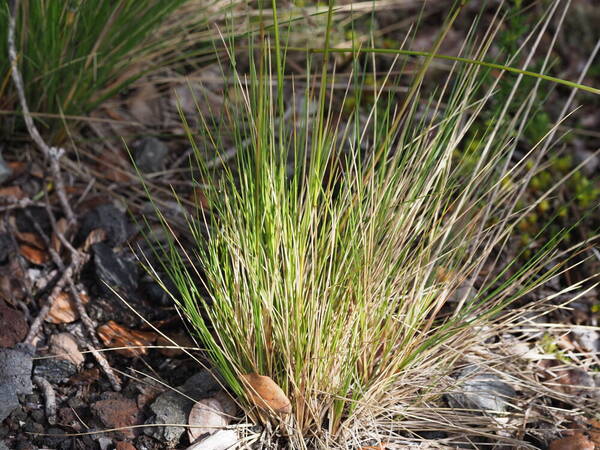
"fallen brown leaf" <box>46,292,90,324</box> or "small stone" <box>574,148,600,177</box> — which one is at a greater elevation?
"small stone" <box>574,148,600,177</box>

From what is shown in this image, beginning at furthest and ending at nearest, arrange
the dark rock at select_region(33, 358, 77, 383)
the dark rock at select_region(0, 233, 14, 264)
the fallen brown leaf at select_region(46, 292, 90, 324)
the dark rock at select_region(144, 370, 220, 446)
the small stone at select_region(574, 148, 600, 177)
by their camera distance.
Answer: the small stone at select_region(574, 148, 600, 177), the dark rock at select_region(0, 233, 14, 264), the fallen brown leaf at select_region(46, 292, 90, 324), the dark rock at select_region(33, 358, 77, 383), the dark rock at select_region(144, 370, 220, 446)

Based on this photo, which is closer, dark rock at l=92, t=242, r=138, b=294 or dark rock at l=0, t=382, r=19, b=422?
dark rock at l=0, t=382, r=19, b=422

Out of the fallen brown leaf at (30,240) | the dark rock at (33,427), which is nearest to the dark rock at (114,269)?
the fallen brown leaf at (30,240)

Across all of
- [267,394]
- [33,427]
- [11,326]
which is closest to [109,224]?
[11,326]

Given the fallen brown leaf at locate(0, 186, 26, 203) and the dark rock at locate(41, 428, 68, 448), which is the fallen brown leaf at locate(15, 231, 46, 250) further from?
the dark rock at locate(41, 428, 68, 448)

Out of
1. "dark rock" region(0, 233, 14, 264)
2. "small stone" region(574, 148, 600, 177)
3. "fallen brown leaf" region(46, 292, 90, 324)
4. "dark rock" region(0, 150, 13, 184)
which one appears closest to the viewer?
"fallen brown leaf" region(46, 292, 90, 324)

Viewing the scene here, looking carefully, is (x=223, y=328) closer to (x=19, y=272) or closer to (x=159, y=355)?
(x=159, y=355)

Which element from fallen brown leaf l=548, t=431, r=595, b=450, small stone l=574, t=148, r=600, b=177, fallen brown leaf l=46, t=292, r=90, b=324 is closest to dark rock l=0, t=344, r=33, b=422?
fallen brown leaf l=46, t=292, r=90, b=324
